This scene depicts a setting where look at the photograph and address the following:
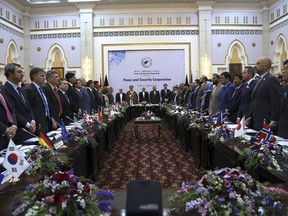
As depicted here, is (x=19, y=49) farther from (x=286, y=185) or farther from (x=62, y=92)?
(x=286, y=185)

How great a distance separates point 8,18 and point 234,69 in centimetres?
977

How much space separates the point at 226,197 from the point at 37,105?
351 centimetres

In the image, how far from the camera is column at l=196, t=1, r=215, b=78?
1406 cm

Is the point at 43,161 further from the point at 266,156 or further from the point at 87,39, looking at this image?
the point at 87,39

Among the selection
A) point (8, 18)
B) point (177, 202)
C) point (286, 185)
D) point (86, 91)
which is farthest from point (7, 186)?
point (8, 18)

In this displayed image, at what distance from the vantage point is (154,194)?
0.95 m

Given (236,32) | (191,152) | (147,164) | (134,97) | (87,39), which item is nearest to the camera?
(147,164)

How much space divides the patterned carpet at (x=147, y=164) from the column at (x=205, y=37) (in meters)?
6.92

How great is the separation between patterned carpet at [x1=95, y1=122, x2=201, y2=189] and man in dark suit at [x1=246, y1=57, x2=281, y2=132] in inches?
47.7

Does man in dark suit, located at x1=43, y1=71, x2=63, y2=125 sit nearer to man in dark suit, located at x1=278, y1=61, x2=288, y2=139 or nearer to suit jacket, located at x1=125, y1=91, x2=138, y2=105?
man in dark suit, located at x1=278, y1=61, x2=288, y2=139

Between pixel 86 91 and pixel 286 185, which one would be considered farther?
pixel 86 91

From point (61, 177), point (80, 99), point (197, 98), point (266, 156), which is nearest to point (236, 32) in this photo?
point (197, 98)


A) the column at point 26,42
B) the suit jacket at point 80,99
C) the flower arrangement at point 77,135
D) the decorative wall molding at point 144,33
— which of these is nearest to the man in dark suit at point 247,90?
the flower arrangement at point 77,135

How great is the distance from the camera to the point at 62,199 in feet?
4.39
